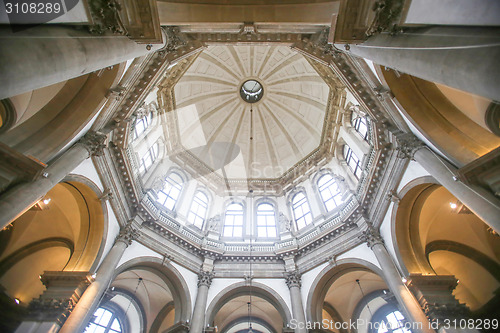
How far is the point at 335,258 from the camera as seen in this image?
48.6ft

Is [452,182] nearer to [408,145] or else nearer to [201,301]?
[408,145]

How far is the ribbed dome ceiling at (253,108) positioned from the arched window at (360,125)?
18.9 feet

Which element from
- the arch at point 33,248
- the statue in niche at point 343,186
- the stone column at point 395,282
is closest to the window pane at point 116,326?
the arch at point 33,248

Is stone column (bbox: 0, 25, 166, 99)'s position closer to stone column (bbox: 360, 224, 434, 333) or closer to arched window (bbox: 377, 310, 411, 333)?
stone column (bbox: 360, 224, 434, 333)

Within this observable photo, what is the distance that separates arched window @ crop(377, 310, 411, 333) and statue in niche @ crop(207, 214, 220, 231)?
12061 mm

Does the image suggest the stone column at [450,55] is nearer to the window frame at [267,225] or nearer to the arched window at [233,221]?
the window frame at [267,225]

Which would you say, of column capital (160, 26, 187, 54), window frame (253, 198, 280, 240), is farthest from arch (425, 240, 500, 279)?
column capital (160, 26, 187, 54)

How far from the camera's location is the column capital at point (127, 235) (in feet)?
43.3

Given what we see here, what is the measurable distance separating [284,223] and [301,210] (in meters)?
1.89

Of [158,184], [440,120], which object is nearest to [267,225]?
[158,184]

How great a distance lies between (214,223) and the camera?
1947 cm

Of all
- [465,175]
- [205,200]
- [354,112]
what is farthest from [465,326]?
[205,200]

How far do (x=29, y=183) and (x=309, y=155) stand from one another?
1972 cm

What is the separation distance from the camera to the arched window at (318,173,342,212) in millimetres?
18484
